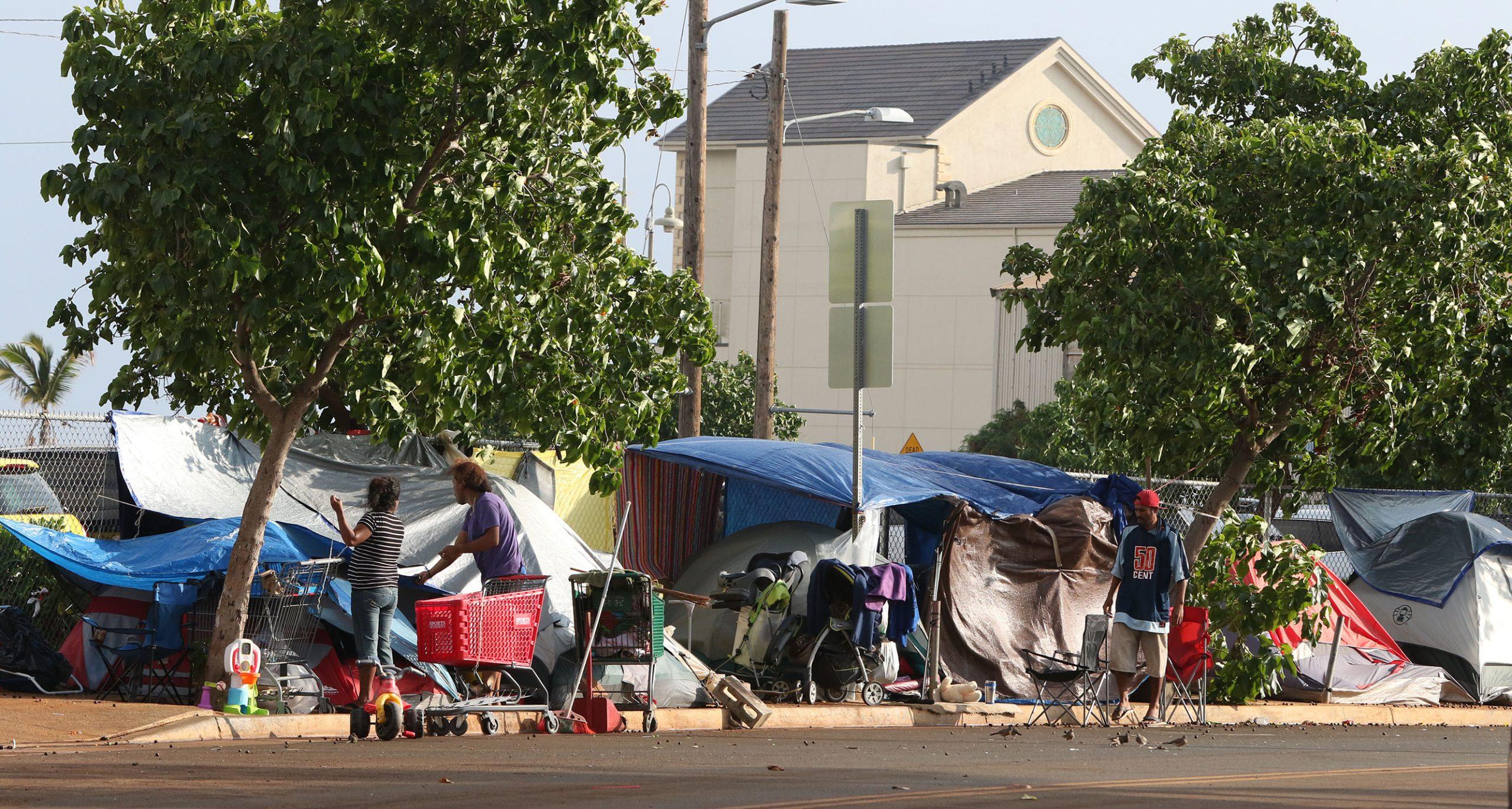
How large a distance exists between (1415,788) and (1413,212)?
316 inches

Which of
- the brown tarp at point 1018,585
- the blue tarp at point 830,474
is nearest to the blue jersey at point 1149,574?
the brown tarp at point 1018,585

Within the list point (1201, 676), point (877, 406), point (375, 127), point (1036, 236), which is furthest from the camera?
point (877, 406)

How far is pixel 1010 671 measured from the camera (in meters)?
15.9

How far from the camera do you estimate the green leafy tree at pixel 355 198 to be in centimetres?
1145

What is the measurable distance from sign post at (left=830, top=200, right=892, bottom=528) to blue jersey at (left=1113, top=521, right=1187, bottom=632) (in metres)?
2.22

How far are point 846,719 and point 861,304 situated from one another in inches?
137

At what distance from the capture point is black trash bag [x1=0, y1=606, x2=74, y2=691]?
1273 cm

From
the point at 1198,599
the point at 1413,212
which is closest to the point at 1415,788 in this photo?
the point at 1198,599

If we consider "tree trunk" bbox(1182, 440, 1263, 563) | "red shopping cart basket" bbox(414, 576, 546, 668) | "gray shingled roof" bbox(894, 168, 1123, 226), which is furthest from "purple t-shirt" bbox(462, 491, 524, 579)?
"gray shingled roof" bbox(894, 168, 1123, 226)

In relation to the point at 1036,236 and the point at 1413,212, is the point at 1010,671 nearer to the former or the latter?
the point at 1413,212

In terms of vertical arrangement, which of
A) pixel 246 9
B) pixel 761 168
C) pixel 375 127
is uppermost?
pixel 761 168

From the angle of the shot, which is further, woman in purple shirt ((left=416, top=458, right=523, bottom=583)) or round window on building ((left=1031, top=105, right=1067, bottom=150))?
round window on building ((left=1031, top=105, right=1067, bottom=150))

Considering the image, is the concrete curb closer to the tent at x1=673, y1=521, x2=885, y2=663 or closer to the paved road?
the paved road

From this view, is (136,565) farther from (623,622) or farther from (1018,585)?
(1018,585)
